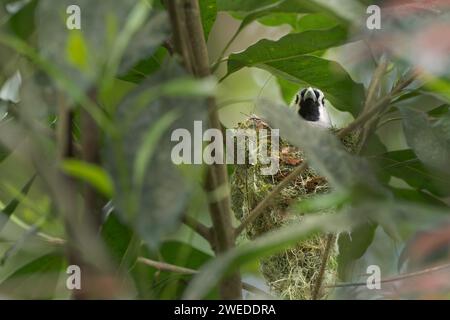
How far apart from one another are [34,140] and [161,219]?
238 mm

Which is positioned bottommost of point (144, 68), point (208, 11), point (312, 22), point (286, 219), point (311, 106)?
point (286, 219)

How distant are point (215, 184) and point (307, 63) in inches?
27.0

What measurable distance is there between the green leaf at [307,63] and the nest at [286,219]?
0.43 metres

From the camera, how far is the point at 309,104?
9.35 ft

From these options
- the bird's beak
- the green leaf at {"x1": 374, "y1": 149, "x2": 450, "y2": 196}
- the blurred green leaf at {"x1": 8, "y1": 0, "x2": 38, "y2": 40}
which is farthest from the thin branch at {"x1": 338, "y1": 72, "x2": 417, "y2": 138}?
the bird's beak

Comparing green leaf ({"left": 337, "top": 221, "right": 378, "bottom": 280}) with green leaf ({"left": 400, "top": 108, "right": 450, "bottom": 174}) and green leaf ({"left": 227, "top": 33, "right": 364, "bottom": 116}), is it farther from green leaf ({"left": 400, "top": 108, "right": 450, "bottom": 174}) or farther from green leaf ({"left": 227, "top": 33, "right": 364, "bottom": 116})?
green leaf ({"left": 400, "top": 108, "right": 450, "bottom": 174})

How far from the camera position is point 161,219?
744mm

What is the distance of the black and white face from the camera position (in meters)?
2.82

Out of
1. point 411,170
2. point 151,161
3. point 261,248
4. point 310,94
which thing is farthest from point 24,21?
point 310,94

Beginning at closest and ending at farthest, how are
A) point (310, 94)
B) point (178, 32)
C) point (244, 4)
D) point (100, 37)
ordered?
point (100, 37), point (178, 32), point (244, 4), point (310, 94)

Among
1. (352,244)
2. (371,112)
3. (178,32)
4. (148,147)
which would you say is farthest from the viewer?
(352,244)

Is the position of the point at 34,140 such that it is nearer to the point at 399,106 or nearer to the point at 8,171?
the point at 399,106

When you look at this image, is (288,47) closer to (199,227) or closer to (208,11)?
(208,11)

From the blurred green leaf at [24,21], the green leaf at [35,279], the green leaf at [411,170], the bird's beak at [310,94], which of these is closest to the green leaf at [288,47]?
the green leaf at [411,170]
